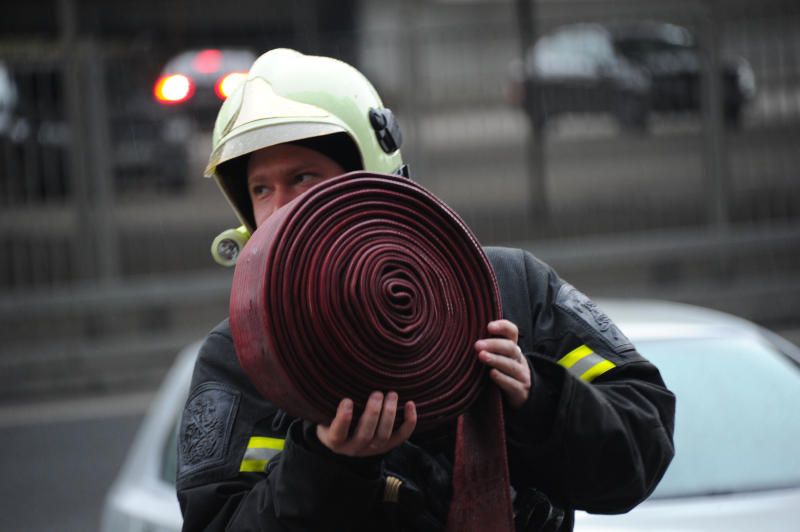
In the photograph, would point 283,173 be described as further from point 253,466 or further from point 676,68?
point 676,68

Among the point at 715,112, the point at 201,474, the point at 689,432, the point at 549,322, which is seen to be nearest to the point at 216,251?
the point at 201,474

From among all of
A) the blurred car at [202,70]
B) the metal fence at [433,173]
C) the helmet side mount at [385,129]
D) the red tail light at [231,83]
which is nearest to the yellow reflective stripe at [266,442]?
the helmet side mount at [385,129]

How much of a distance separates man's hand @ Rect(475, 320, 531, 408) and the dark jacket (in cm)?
3

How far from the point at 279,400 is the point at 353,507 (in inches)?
7.6

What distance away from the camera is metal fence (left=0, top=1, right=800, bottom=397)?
27.8ft

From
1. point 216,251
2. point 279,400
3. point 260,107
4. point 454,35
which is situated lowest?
point 279,400

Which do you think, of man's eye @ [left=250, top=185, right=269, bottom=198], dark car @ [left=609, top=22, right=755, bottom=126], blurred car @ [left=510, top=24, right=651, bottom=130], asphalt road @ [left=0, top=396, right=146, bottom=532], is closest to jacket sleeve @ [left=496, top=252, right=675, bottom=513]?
man's eye @ [left=250, top=185, right=269, bottom=198]

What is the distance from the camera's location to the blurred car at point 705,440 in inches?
127

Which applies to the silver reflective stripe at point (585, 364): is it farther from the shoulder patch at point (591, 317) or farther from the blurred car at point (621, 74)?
the blurred car at point (621, 74)

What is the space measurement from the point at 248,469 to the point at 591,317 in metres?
0.55

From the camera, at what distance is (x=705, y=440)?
11.4 feet

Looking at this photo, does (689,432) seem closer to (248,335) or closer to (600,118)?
(248,335)

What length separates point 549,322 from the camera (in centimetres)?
189

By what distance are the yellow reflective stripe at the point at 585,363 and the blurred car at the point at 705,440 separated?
1.29m
